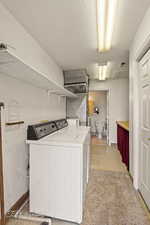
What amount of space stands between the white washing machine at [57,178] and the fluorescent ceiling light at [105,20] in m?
1.47

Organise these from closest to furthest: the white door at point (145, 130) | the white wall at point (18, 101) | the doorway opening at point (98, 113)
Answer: the white wall at point (18, 101) < the white door at point (145, 130) < the doorway opening at point (98, 113)

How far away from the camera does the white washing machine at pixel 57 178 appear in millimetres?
1495

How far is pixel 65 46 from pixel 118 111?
3426 millimetres

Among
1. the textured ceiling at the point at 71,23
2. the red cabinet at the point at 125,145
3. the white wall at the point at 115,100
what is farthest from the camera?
the white wall at the point at 115,100

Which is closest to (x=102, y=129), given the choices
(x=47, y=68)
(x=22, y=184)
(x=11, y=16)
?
(x=47, y=68)

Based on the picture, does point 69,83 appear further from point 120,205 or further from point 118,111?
point 120,205

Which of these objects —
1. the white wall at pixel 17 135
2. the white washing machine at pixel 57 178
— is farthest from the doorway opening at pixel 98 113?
the white washing machine at pixel 57 178

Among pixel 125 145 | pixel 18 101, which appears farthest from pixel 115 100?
pixel 18 101

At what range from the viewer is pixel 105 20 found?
155cm

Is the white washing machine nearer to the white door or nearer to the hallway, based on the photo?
the hallway

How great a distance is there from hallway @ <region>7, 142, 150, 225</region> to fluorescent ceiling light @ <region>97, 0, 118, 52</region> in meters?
2.38

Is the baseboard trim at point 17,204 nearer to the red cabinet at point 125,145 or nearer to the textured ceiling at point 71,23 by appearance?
the red cabinet at point 125,145

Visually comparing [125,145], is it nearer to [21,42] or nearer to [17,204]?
[17,204]

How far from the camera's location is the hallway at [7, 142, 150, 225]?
5.10ft
